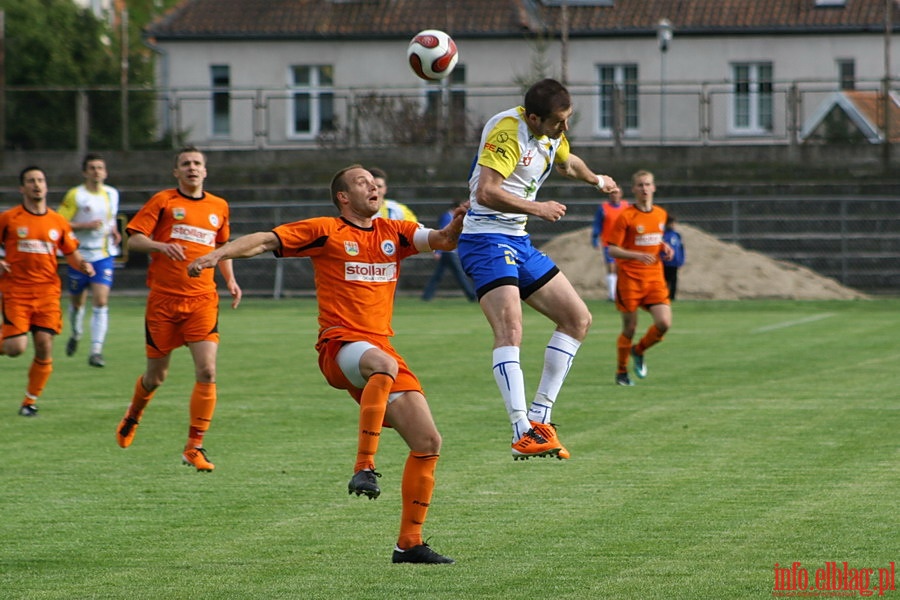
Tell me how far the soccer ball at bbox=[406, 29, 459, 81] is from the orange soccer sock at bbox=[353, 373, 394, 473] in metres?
3.45

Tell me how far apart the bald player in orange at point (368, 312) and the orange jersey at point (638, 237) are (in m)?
7.94

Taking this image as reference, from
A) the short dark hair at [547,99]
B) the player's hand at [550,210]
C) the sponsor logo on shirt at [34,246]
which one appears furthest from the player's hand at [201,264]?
the sponsor logo on shirt at [34,246]

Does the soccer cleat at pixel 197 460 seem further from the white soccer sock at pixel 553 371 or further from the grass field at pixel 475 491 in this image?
the white soccer sock at pixel 553 371

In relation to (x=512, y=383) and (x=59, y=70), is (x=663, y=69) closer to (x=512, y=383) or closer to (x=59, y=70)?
(x=59, y=70)

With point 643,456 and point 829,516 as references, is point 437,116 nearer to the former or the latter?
point 643,456

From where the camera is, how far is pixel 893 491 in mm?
8664

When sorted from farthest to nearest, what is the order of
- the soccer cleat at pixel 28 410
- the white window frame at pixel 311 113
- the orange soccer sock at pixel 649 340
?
the white window frame at pixel 311 113
the orange soccer sock at pixel 649 340
the soccer cleat at pixel 28 410

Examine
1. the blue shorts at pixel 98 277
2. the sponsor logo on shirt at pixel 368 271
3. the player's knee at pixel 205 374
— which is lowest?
the player's knee at pixel 205 374

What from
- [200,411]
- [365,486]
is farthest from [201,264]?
[200,411]

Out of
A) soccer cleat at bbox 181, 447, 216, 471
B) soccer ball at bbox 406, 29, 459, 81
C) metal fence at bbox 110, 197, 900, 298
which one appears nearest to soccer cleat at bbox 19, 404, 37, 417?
soccer cleat at bbox 181, 447, 216, 471

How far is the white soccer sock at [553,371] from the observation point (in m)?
8.93

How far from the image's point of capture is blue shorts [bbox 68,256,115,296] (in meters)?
18.6

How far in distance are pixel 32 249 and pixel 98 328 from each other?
4.39 meters

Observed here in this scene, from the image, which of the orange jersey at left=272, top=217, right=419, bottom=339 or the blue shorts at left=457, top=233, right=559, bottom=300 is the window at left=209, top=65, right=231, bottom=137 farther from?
the orange jersey at left=272, top=217, right=419, bottom=339
